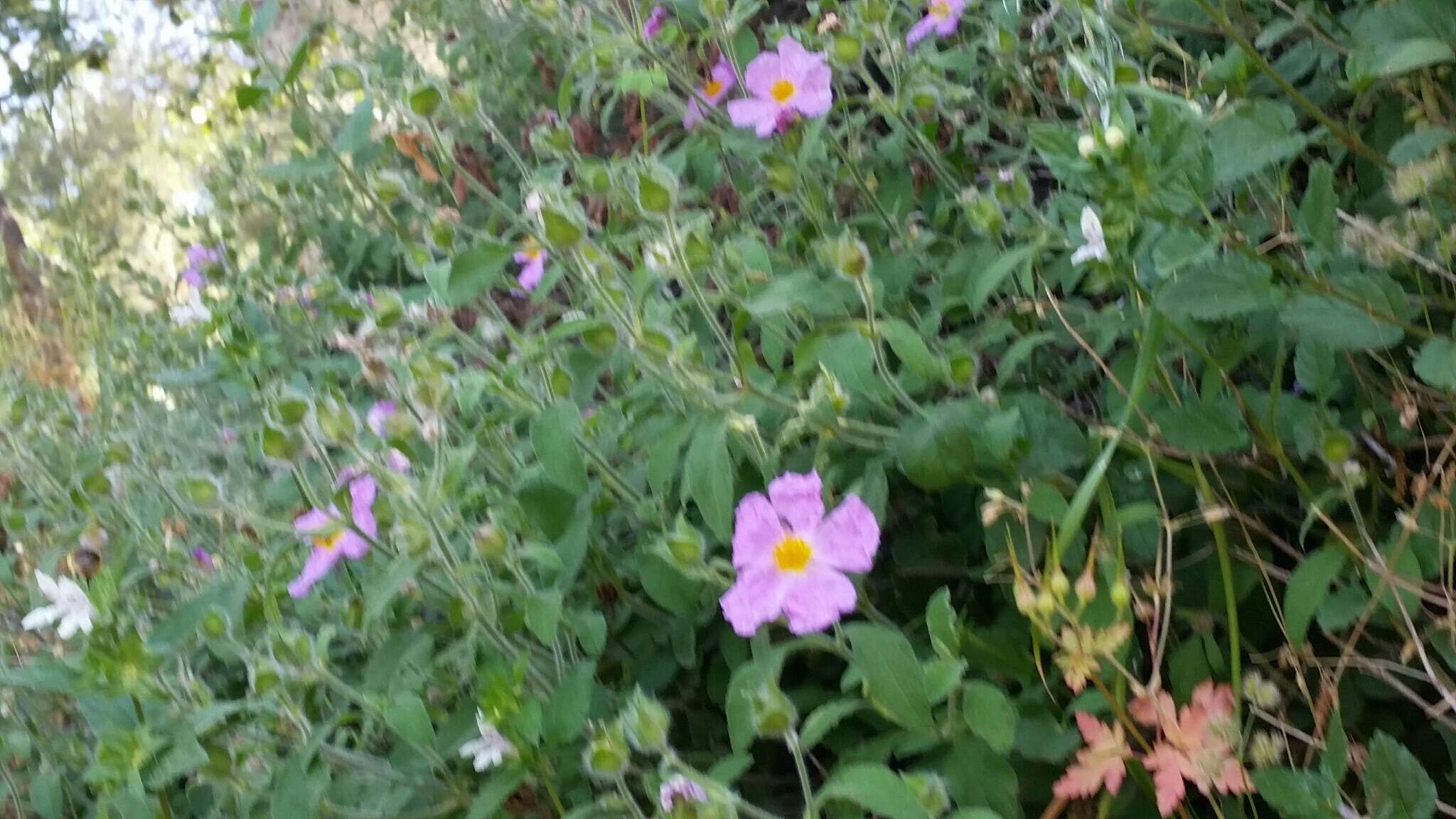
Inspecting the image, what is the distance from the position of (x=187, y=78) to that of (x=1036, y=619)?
3.16 meters

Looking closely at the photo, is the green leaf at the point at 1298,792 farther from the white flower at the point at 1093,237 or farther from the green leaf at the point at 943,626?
the white flower at the point at 1093,237

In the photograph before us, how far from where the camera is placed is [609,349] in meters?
0.79

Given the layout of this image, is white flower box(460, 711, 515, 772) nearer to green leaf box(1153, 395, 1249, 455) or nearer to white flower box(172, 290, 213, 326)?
green leaf box(1153, 395, 1249, 455)

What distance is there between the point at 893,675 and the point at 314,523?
0.58 meters

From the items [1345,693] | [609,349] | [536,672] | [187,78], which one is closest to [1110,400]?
[1345,693]

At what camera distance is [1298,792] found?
0.57 m

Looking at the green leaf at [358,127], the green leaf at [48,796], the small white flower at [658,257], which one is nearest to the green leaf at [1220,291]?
the small white flower at [658,257]

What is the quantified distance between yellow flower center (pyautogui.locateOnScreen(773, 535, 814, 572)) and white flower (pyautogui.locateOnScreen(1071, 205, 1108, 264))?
0.92 feet

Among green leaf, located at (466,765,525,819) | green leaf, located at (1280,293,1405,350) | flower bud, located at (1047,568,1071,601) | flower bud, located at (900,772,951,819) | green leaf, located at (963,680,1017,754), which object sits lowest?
green leaf, located at (466,765,525,819)

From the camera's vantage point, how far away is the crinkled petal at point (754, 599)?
70cm

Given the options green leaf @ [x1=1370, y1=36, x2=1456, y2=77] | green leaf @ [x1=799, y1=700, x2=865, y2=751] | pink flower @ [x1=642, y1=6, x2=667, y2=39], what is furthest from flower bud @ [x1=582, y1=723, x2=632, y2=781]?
pink flower @ [x1=642, y1=6, x2=667, y2=39]

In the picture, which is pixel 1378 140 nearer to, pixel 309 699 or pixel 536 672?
pixel 536 672

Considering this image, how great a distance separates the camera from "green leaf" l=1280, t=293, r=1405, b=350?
2.05 feet

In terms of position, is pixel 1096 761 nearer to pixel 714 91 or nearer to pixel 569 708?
pixel 569 708
